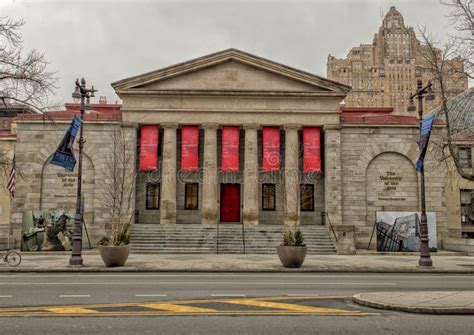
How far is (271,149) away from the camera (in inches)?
1282

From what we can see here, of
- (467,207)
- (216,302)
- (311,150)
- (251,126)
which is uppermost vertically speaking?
(251,126)

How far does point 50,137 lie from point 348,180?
21.6 m

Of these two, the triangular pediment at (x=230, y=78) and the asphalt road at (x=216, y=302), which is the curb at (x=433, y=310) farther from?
the triangular pediment at (x=230, y=78)

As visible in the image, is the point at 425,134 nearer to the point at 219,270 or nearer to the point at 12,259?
the point at 219,270

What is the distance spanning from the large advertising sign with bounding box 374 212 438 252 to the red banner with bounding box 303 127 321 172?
5787 mm

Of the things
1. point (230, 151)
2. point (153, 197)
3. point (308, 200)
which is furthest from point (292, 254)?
point (153, 197)

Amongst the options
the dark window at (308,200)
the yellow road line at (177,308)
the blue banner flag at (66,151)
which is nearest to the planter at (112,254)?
the blue banner flag at (66,151)

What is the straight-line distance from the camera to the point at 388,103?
144m

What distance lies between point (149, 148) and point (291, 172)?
33.7 ft

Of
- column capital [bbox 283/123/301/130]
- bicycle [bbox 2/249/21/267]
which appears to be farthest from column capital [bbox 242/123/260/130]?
bicycle [bbox 2/249/21/267]

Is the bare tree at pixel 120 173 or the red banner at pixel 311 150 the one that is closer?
the bare tree at pixel 120 173

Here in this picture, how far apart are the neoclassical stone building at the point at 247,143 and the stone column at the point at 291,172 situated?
7 cm

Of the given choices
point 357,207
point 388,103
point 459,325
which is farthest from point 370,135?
point 388,103

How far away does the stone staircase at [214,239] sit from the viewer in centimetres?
2793
